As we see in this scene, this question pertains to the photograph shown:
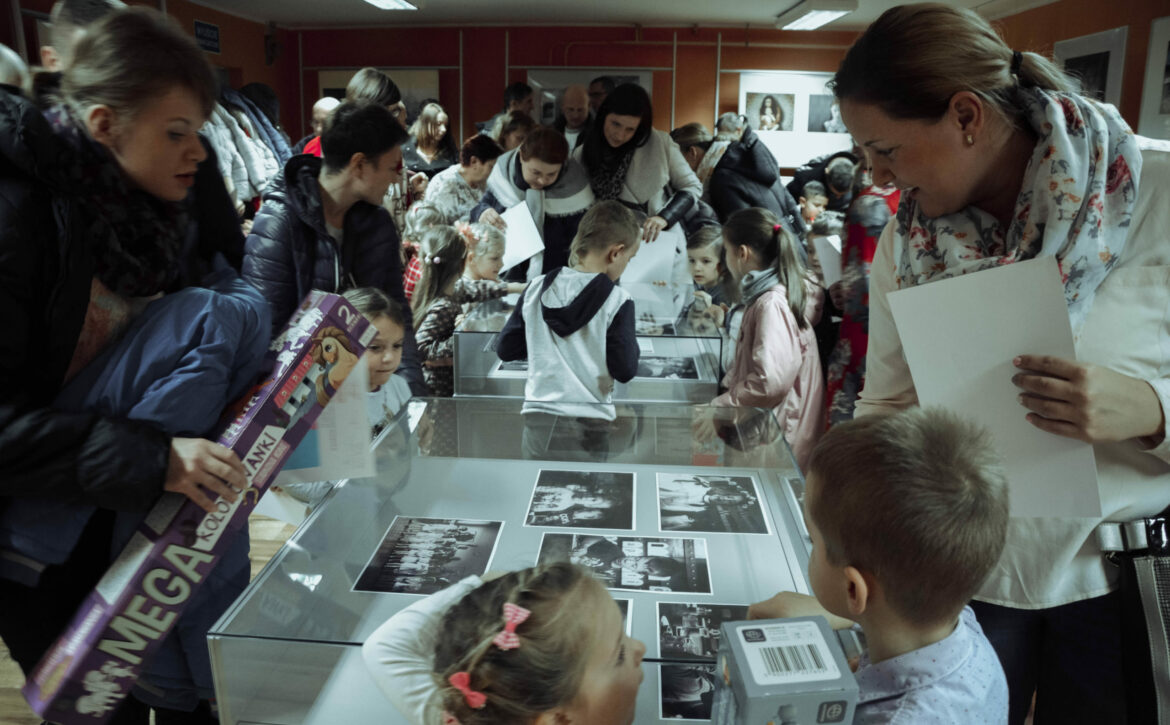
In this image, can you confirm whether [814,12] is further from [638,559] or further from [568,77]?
[638,559]

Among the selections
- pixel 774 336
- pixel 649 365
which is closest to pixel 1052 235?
pixel 774 336

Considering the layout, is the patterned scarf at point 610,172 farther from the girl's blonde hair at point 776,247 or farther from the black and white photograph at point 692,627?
the black and white photograph at point 692,627

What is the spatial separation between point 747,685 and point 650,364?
2226mm

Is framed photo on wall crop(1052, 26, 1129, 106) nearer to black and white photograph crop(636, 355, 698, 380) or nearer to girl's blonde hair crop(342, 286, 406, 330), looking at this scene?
black and white photograph crop(636, 355, 698, 380)

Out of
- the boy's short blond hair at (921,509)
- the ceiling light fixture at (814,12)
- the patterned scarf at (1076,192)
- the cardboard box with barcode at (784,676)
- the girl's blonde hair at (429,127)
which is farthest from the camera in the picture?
the ceiling light fixture at (814,12)

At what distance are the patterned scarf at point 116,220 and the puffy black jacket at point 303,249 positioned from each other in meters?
0.89

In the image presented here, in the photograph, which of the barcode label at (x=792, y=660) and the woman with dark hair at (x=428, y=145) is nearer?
the barcode label at (x=792, y=660)

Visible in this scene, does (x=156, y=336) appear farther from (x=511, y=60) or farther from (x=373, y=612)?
(x=511, y=60)

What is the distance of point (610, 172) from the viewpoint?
12.0ft

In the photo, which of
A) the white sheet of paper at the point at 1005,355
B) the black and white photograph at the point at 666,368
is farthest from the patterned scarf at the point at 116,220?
the black and white photograph at the point at 666,368

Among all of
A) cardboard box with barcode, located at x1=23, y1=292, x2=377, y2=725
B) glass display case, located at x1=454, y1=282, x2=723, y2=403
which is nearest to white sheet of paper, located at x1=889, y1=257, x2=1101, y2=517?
cardboard box with barcode, located at x1=23, y1=292, x2=377, y2=725

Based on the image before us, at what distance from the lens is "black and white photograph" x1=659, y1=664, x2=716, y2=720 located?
0.96 metres

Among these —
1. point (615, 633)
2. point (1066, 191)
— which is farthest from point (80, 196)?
point (1066, 191)

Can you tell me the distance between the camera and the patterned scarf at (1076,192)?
0.99 metres
